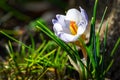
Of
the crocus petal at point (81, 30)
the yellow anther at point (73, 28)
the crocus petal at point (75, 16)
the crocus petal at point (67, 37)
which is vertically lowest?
the crocus petal at point (67, 37)

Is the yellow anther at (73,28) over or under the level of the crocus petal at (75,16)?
under

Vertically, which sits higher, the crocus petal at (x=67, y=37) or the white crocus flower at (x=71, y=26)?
the white crocus flower at (x=71, y=26)

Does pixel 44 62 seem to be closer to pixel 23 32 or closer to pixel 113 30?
pixel 113 30

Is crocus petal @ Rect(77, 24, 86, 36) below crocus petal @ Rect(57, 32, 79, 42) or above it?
above

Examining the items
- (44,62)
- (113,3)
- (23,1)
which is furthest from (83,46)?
(23,1)

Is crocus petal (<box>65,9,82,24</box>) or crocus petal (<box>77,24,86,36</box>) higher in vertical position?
crocus petal (<box>65,9,82,24</box>)

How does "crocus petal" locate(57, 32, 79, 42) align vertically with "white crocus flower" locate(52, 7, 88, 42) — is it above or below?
below

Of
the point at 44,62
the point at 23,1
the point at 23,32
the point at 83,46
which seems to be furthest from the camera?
the point at 23,1

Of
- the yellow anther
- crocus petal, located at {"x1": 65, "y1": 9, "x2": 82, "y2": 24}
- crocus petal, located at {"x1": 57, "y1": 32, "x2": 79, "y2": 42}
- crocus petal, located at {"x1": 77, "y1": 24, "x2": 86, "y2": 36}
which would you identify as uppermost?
crocus petal, located at {"x1": 65, "y1": 9, "x2": 82, "y2": 24}
